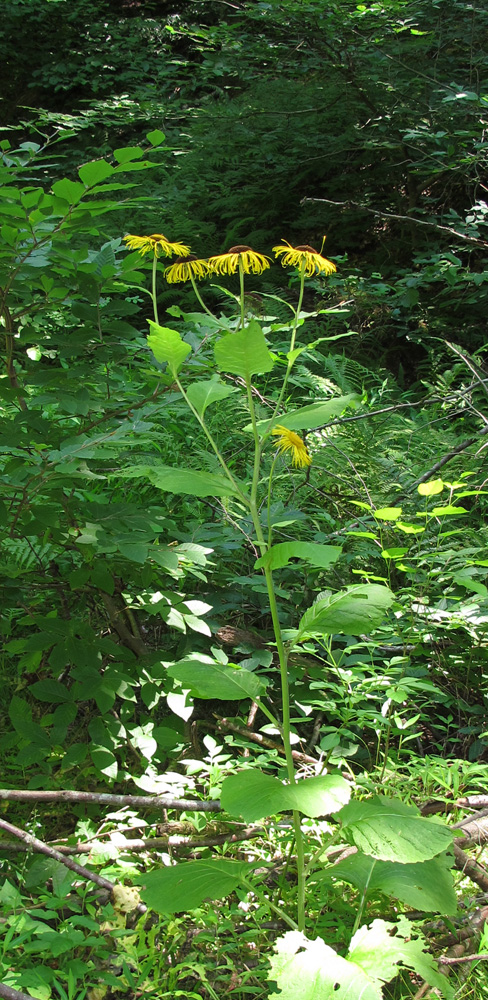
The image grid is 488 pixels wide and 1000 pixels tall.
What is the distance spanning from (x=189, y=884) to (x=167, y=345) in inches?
34.0

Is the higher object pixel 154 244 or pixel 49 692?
pixel 154 244

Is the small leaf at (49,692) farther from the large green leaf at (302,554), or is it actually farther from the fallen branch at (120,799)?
the large green leaf at (302,554)

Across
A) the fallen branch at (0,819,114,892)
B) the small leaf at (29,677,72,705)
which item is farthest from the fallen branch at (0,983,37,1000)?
the small leaf at (29,677,72,705)

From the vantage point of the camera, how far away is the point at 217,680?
3.83ft

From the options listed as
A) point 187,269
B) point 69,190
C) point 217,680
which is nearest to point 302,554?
point 217,680

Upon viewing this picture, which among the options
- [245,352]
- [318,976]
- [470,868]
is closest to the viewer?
[318,976]

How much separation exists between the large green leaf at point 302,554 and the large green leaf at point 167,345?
0.34m

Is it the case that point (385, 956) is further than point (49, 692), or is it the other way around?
point (49, 692)

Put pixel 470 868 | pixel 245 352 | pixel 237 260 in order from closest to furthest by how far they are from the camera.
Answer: pixel 245 352 < pixel 237 260 < pixel 470 868

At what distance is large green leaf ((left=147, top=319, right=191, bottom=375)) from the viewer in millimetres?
1120

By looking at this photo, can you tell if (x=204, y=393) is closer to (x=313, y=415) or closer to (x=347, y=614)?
(x=313, y=415)

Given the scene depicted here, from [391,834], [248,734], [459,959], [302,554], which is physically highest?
[302,554]

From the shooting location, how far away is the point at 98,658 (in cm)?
164

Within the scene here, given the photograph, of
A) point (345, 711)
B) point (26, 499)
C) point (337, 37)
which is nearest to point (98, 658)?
point (26, 499)
